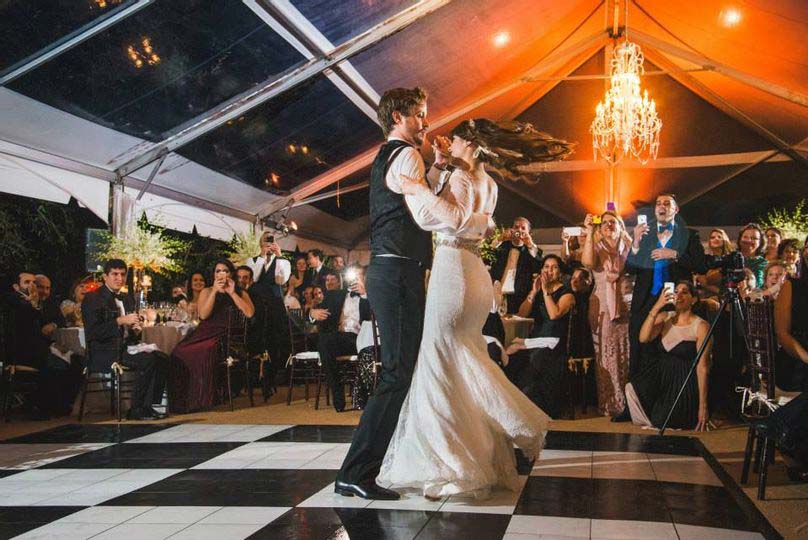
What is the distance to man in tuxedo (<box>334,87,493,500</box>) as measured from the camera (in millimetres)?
2979

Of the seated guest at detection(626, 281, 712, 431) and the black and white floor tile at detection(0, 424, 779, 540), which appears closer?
the black and white floor tile at detection(0, 424, 779, 540)

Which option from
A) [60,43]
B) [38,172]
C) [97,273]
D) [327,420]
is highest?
[60,43]

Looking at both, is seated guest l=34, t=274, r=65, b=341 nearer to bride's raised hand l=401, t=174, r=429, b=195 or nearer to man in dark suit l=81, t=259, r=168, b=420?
man in dark suit l=81, t=259, r=168, b=420

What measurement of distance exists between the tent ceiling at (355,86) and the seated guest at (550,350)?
336 centimetres

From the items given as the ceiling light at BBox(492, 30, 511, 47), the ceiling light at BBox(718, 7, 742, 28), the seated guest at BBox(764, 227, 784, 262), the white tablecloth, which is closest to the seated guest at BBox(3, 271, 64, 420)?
the white tablecloth

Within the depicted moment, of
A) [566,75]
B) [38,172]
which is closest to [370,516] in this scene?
[38,172]

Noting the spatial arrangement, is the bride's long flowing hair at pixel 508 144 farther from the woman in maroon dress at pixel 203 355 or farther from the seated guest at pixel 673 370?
the woman in maroon dress at pixel 203 355

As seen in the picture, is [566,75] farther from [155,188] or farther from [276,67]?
[155,188]

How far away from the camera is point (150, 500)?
3.07 metres

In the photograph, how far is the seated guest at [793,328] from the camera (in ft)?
13.0

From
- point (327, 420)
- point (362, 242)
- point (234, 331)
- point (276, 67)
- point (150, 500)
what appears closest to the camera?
point (150, 500)

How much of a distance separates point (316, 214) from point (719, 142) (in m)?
6.46

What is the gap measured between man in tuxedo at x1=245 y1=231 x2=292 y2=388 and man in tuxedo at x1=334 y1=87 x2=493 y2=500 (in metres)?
4.74

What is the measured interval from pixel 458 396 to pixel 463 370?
0.39ft
